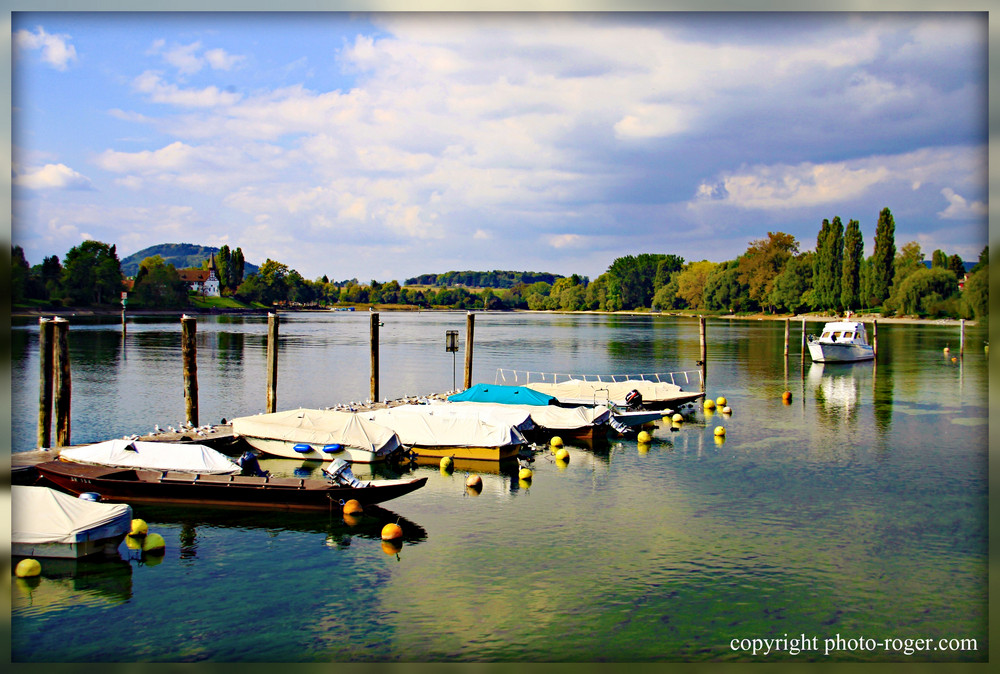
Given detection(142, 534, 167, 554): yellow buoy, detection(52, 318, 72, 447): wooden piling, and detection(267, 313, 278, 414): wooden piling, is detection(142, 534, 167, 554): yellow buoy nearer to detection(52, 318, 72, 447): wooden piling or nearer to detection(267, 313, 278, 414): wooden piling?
detection(52, 318, 72, 447): wooden piling

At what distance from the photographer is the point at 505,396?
120 feet

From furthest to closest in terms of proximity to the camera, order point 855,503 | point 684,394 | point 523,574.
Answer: point 684,394 → point 855,503 → point 523,574

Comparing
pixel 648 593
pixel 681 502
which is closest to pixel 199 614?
pixel 648 593

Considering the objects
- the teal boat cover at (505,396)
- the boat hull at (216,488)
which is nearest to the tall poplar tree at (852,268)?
the teal boat cover at (505,396)

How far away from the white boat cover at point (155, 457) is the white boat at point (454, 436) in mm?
7698

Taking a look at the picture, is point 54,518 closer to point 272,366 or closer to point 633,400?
point 272,366

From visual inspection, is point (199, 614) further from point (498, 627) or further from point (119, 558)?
point (498, 627)

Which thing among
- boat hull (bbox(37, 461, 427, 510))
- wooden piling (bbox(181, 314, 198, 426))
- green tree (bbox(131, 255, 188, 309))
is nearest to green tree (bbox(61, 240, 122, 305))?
green tree (bbox(131, 255, 188, 309))

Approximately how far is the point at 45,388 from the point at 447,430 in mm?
15382

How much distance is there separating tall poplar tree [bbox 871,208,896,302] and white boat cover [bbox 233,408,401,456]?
414 ft

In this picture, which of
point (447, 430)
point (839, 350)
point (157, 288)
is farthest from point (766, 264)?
point (447, 430)

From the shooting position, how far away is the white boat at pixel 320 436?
28.6 m

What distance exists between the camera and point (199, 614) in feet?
50.1

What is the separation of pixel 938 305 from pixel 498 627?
140591mm
